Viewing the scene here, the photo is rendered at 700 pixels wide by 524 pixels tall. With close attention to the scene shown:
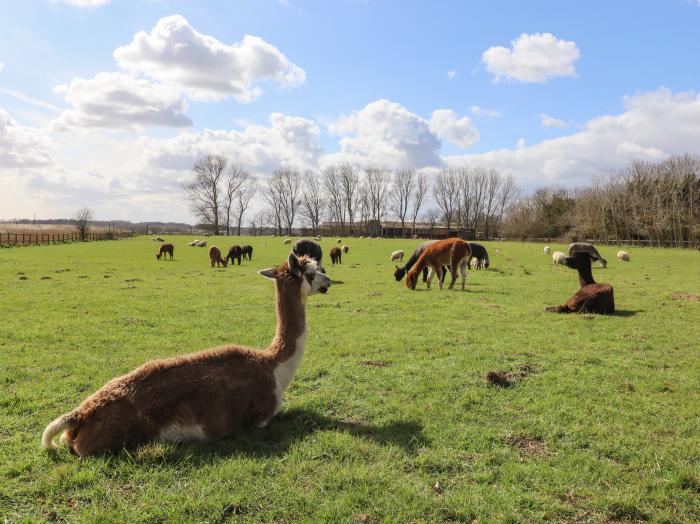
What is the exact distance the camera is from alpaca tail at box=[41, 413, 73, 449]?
415cm

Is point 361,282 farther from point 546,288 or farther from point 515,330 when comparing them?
point 515,330

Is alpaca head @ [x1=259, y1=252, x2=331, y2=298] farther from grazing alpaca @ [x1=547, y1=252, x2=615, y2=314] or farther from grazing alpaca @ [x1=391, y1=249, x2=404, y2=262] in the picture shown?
grazing alpaca @ [x1=391, y1=249, x2=404, y2=262]

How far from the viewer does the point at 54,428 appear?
13.6 feet

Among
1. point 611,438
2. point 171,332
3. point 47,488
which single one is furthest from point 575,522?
point 171,332

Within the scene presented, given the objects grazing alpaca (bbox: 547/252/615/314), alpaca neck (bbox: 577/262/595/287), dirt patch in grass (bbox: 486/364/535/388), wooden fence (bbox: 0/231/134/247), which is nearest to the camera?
dirt patch in grass (bbox: 486/364/535/388)

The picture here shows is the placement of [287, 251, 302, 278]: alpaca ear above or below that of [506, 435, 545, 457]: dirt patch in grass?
above

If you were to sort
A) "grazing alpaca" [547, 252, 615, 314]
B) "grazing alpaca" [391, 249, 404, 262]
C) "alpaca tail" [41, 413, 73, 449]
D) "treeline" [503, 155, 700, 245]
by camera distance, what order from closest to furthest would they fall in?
"alpaca tail" [41, 413, 73, 449]
"grazing alpaca" [547, 252, 615, 314]
"grazing alpaca" [391, 249, 404, 262]
"treeline" [503, 155, 700, 245]

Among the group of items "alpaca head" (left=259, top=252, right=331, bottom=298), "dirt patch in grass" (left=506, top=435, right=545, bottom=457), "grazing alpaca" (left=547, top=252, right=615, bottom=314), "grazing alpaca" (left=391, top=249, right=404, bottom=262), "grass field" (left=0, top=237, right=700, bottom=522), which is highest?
"alpaca head" (left=259, top=252, right=331, bottom=298)

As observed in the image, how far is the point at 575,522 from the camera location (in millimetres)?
3504

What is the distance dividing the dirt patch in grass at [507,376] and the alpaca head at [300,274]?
307 cm

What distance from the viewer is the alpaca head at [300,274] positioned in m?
5.61

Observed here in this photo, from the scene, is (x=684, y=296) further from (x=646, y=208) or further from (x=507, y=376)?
(x=646, y=208)

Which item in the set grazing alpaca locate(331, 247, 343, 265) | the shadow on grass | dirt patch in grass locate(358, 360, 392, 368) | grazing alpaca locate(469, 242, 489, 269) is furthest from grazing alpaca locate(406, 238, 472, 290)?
grazing alpaca locate(331, 247, 343, 265)

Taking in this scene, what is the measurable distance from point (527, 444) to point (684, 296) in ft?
52.2
